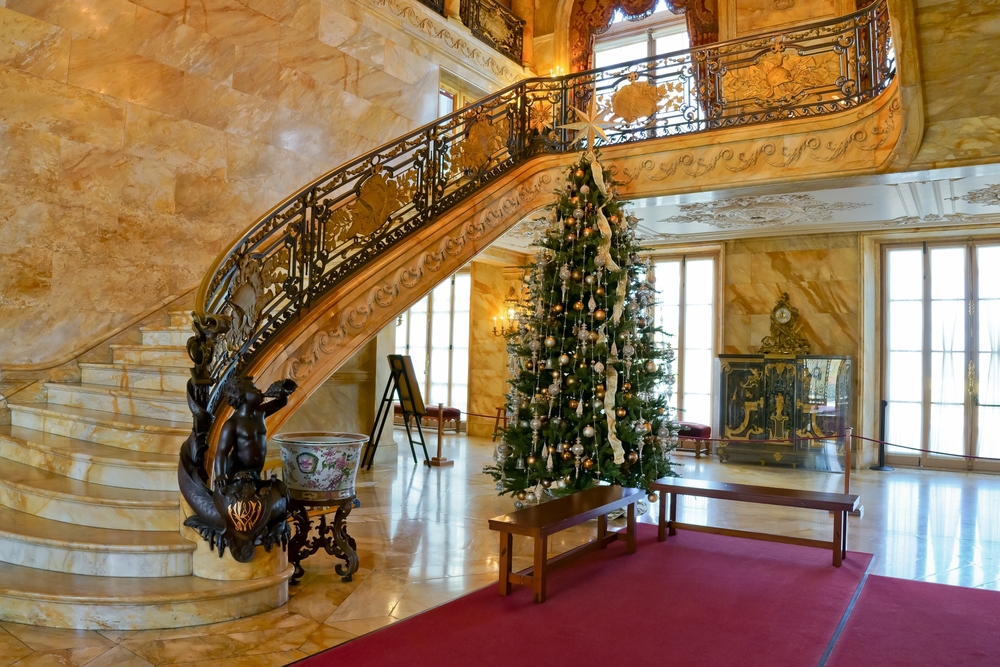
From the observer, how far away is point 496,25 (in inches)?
451

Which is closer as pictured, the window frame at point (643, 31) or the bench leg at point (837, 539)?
the bench leg at point (837, 539)

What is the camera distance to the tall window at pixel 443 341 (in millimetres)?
13781

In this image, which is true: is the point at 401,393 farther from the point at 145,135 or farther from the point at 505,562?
the point at 505,562

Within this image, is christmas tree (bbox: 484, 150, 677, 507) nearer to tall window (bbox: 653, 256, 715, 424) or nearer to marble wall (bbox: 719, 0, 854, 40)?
marble wall (bbox: 719, 0, 854, 40)

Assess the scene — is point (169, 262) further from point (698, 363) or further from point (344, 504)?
point (698, 363)

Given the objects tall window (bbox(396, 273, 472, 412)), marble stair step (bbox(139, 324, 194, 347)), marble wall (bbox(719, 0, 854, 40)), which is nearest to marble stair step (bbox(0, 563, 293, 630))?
marble stair step (bbox(139, 324, 194, 347))

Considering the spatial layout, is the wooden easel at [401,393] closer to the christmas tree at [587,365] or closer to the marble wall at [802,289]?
the christmas tree at [587,365]

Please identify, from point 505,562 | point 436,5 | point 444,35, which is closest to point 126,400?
point 505,562

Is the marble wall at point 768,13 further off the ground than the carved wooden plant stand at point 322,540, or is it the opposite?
the marble wall at point 768,13

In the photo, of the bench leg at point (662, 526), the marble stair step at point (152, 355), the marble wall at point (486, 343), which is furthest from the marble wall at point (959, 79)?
the marble wall at point (486, 343)

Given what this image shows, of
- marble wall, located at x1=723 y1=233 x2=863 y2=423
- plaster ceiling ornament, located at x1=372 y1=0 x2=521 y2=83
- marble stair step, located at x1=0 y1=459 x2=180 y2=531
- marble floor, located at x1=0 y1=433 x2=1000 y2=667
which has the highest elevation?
plaster ceiling ornament, located at x1=372 y1=0 x2=521 y2=83

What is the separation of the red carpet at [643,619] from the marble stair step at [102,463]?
1577mm

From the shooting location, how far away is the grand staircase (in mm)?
3195

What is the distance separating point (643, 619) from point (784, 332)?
7.83 meters
